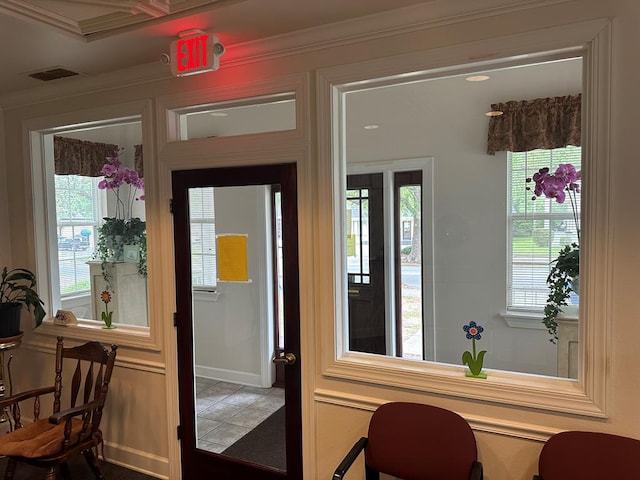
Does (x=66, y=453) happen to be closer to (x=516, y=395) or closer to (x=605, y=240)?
(x=516, y=395)

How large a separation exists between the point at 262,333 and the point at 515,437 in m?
1.43

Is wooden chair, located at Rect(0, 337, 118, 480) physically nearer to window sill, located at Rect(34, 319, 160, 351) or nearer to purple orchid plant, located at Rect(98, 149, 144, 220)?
window sill, located at Rect(34, 319, 160, 351)

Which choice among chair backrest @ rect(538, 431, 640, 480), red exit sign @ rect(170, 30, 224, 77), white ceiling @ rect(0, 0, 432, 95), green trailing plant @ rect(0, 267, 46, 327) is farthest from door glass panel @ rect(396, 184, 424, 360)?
green trailing plant @ rect(0, 267, 46, 327)

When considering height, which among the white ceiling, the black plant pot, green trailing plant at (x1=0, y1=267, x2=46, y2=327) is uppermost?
the white ceiling

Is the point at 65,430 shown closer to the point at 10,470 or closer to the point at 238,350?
the point at 10,470

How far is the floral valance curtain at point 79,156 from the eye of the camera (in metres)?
3.56

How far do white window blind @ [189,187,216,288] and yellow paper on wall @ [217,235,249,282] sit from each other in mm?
45

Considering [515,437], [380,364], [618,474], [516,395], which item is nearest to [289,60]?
[380,364]

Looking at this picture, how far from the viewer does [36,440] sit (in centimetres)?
265

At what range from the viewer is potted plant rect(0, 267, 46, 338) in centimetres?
316

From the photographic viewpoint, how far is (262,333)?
281 cm

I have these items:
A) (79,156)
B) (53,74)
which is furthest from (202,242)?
(79,156)

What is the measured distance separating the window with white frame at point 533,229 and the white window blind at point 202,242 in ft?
6.25

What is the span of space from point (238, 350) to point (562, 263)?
6.17 feet
